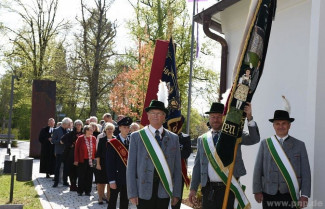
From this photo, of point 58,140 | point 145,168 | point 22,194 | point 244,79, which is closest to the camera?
point 244,79

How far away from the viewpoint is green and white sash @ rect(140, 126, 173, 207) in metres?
4.95

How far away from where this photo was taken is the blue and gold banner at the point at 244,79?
4605 millimetres

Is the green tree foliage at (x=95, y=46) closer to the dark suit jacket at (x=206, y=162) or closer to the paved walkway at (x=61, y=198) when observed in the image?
the paved walkway at (x=61, y=198)

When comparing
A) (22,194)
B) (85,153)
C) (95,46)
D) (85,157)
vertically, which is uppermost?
(95,46)

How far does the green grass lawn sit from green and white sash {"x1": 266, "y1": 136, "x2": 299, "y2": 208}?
5545mm

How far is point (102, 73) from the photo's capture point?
32656mm

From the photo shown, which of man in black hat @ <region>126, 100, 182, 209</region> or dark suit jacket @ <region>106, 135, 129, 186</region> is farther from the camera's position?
dark suit jacket @ <region>106, 135, 129, 186</region>

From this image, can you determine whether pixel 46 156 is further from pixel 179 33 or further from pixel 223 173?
pixel 179 33

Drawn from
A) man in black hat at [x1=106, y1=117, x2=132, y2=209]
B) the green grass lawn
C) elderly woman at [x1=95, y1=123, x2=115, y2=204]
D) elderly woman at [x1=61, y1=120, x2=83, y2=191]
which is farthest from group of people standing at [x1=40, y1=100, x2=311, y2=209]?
elderly woman at [x1=61, y1=120, x2=83, y2=191]

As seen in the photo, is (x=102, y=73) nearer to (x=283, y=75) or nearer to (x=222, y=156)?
(x=283, y=75)

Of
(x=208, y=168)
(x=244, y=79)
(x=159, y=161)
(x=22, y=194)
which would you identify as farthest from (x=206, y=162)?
(x=22, y=194)

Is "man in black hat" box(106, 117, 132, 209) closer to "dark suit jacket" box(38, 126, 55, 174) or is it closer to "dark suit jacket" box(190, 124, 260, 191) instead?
"dark suit jacket" box(190, 124, 260, 191)

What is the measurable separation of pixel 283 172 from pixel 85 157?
6.63 metres

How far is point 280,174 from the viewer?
519cm
